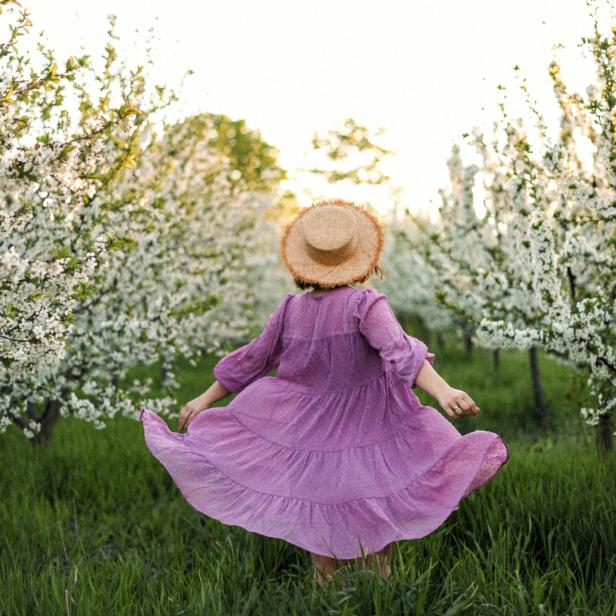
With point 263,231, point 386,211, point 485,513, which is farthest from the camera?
point 386,211

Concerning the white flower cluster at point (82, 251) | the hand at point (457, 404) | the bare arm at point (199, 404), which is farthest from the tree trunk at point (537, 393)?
the hand at point (457, 404)

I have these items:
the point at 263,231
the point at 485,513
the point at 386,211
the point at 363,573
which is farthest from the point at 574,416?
the point at 386,211

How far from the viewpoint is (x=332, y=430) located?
3.18m

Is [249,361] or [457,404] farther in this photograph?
[249,361]

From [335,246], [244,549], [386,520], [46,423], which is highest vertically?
[335,246]

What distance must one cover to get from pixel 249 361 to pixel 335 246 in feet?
2.27

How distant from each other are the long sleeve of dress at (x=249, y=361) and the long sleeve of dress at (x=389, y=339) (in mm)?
450

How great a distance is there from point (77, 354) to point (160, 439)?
82.0 inches

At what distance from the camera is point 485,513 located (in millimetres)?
3959

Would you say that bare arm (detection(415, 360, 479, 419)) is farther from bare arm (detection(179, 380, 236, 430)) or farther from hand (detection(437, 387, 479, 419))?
bare arm (detection(179, 380, 236, 430))

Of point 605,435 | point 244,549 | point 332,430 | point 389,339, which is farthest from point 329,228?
point 605,435

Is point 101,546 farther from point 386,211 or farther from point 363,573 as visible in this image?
point 386,211

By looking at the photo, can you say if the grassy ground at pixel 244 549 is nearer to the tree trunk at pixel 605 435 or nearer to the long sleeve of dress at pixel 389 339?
the tree trunk at pixel 605 435

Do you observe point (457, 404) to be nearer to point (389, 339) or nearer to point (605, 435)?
point (389, 339)
